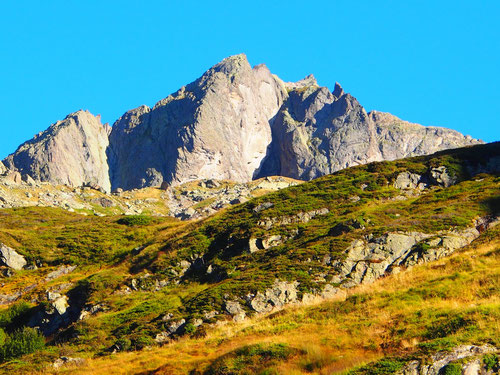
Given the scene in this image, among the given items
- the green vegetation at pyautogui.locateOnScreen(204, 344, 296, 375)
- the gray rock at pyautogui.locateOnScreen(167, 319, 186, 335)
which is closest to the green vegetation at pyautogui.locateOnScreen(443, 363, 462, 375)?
the green vegetation at pyautogui.locateOnScreen(204, 344, 296, 375)

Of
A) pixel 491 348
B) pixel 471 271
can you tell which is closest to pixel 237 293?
pixel 471 271

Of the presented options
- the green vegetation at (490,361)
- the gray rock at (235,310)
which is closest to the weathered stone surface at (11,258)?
the gray rock at (235,310)

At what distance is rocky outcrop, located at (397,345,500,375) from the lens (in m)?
14.6

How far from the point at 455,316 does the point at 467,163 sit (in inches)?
1702

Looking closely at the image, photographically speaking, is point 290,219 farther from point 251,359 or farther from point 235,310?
point 251,359

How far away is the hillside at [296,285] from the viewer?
1972 centimetres

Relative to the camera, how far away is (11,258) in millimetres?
60250

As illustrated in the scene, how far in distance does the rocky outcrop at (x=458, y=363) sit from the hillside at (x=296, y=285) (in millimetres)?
105

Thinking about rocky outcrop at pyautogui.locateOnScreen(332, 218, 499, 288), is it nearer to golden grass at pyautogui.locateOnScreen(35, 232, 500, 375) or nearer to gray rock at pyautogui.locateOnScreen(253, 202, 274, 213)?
golden grass at pyautogui.locateOnScreen(35, 232, 500, 375)

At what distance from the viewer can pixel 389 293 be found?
1004 inches

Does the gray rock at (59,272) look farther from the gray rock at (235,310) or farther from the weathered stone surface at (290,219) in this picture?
the gray rock at (235,310)

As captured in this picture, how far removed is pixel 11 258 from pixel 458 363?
55343mm

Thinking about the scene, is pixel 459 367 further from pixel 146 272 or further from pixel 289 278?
pixel 146 272

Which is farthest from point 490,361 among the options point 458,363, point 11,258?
point 11,258
